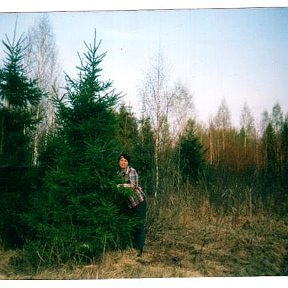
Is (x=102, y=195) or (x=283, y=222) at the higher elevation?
(x=102, y=195)

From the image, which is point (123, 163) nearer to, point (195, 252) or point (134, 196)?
point (134, 196)

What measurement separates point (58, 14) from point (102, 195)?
401 cm

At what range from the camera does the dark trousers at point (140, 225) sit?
6.45 m

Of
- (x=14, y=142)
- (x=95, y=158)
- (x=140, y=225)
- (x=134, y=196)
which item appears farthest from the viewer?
(x=14, y=142)

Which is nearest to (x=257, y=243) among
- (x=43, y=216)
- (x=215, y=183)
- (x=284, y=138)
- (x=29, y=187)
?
(x=215, y=183)

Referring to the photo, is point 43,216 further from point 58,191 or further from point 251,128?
point 251,128

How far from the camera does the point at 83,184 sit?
19.9ft

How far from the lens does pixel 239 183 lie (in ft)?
33.4

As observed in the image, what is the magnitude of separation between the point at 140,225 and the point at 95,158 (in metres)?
1.62

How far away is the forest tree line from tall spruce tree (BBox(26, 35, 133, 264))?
0.02m

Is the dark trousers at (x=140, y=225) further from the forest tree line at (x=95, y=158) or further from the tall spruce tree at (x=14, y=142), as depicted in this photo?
the tall spruce tree at (x=14, y=142)

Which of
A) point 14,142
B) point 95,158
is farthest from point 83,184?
point 14,142

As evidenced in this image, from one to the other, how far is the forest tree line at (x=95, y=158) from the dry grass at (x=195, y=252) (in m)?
0.27

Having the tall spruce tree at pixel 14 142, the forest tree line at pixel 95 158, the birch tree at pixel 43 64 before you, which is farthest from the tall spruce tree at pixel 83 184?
the birch tree at pixel 43 64
